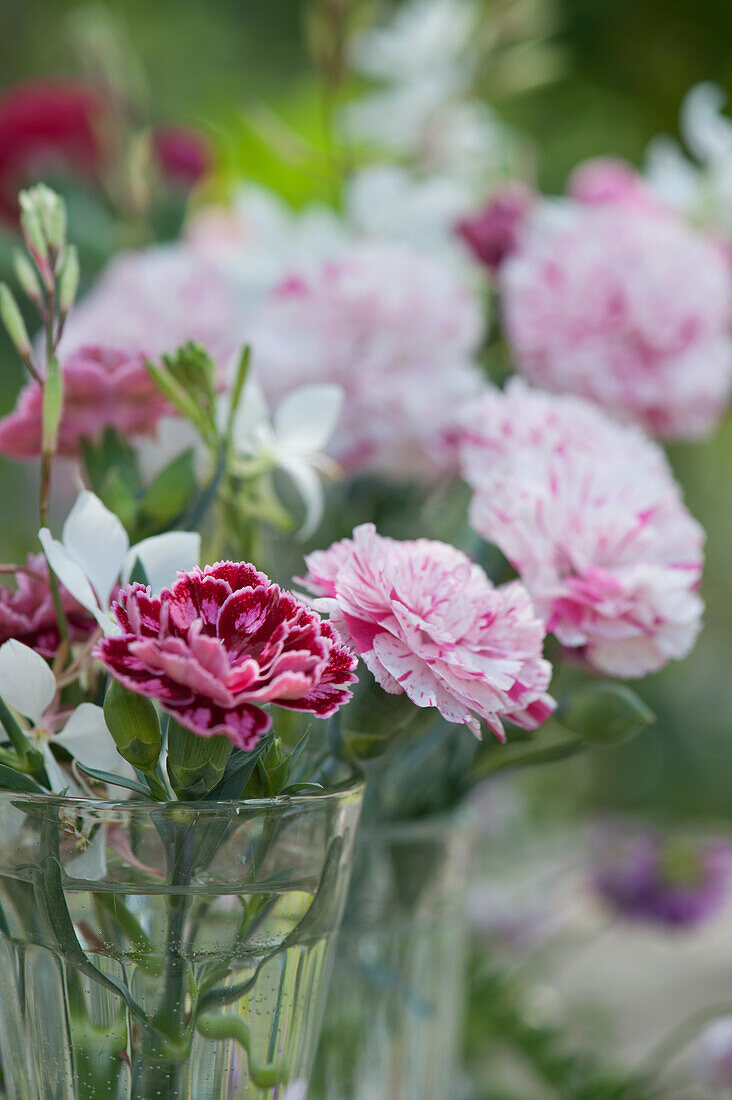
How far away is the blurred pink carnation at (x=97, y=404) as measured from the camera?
9.3 inches

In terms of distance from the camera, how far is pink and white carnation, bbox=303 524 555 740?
173mm

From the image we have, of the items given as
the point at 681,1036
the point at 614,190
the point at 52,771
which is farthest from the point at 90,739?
the point at 681,1036

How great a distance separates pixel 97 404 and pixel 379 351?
0.31 ft

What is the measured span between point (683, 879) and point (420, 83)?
0.34 metres

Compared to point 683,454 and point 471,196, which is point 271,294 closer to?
point 471,196

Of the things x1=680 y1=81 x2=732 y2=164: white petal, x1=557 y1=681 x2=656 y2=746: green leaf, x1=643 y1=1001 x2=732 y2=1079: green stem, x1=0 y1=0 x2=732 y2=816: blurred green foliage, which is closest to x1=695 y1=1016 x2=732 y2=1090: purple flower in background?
x1=643 y1=1001 x2=732 y2=1079: green stem

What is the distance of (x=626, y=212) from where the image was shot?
35 centimetres

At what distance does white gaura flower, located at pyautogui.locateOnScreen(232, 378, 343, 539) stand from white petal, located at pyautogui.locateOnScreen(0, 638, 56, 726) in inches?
2.9

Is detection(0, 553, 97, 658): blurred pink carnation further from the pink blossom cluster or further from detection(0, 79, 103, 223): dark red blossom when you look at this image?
detection(0, 79, 103, 223): dark red blossom

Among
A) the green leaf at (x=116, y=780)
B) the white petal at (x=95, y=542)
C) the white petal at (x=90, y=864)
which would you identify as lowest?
the white petal at (x=90, y=864)

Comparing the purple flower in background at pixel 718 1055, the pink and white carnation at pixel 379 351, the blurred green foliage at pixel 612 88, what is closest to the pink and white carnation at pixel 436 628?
the pink and white carnation at pixel 379 351

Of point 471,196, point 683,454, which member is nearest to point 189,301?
point 471,196

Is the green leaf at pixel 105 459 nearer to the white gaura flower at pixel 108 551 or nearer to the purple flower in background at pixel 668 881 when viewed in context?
the white gaura flower at pixel 108 551

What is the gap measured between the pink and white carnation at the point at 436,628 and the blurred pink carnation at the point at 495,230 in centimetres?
19
